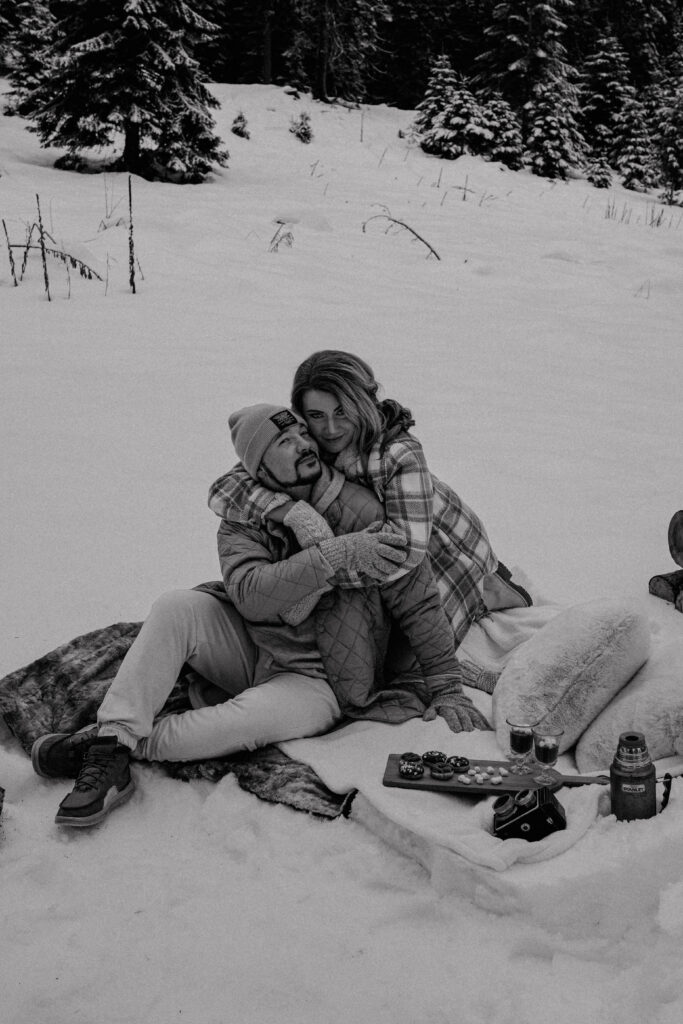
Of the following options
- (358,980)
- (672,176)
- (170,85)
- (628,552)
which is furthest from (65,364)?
(672,176)

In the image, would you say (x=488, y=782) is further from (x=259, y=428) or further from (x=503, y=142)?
(x=503, y=142)

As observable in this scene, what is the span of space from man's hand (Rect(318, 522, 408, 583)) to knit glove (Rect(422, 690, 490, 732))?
447 millimetres

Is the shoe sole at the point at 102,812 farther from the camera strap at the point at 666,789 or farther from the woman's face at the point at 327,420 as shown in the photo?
the camera strap at the point at 666,789

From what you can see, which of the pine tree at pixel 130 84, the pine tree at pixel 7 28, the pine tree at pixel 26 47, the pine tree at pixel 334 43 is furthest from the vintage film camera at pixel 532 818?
the pine tree at pixel 334 43

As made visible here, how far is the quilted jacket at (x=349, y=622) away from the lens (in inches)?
105

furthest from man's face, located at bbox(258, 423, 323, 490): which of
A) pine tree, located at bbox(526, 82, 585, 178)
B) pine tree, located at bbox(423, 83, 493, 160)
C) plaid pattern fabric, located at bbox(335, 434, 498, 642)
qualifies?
pine tree, located at bbox(526, 82, 585, 178)

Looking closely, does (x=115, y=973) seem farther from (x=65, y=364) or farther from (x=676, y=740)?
(x=65, y=364)

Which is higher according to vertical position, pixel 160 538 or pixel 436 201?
pixel 436 201

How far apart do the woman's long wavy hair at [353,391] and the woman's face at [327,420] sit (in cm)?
1

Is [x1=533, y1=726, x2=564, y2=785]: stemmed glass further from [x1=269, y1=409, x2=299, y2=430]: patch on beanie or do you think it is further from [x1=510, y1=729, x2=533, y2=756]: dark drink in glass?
[x1=269, y1=409, x2=299, y2=430]: patch on beanie

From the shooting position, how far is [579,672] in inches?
101

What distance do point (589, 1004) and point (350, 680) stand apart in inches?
45.4

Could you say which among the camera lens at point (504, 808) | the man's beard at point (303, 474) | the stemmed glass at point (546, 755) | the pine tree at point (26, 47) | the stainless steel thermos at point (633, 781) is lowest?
the camera lens at point (504, 808)

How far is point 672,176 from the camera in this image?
17969 millimetres
